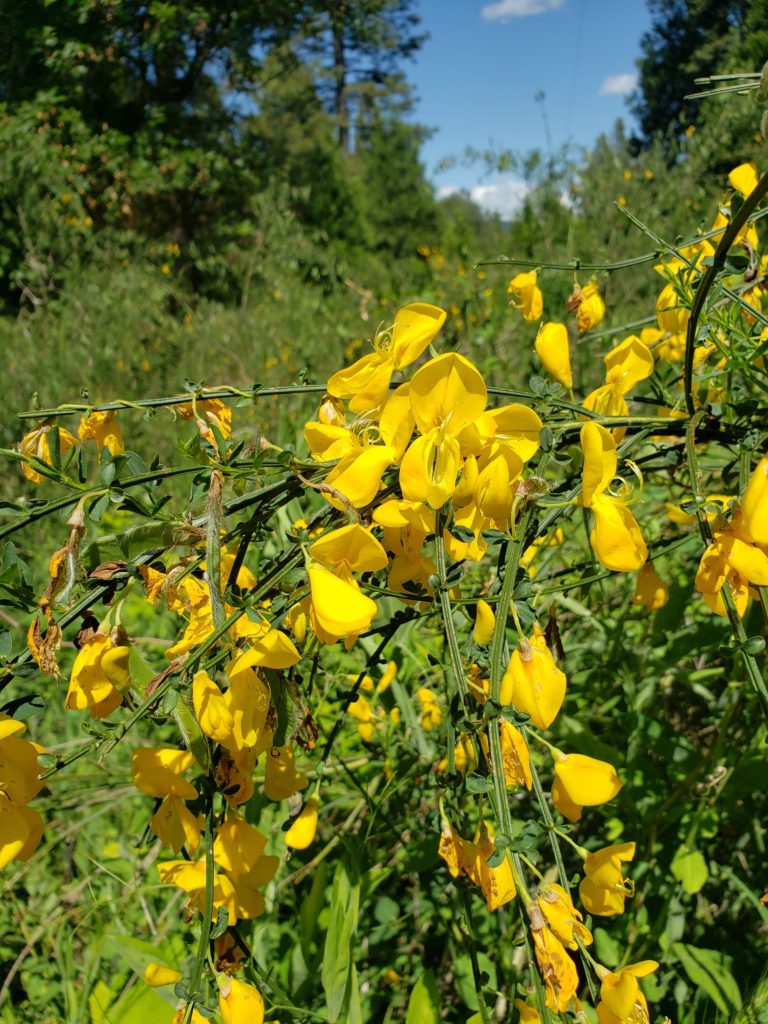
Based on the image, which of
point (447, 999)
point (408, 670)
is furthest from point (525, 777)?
point (447, 999)

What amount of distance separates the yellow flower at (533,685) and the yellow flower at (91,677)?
11.7 inches

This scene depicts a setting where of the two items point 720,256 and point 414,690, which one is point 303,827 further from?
point 720,256

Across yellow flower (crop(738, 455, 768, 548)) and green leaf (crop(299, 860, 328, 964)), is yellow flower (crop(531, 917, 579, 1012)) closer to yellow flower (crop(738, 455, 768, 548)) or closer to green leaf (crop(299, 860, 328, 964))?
yellow flower (crop(738, 455, 768, 548))

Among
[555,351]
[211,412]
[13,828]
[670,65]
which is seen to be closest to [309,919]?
[13,828]

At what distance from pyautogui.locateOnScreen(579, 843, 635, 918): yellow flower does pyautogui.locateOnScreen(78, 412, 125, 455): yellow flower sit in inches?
22.8

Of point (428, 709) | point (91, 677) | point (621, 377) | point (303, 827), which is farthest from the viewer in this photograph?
point (428, 709)

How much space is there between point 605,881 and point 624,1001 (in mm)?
127

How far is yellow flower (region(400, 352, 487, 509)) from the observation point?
503 mm

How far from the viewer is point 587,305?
3.37 ft

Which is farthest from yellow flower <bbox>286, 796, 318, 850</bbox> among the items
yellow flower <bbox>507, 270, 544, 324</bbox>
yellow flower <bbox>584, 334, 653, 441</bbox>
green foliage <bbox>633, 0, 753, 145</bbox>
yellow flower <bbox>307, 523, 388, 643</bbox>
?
green foliage <bbox>633, 0, 753, 145</bbox>

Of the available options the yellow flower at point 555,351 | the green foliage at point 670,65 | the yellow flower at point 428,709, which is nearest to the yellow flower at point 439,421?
the yellow flower at point 555,351

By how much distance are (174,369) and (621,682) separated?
4014 millimetres

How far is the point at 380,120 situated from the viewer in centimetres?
1708

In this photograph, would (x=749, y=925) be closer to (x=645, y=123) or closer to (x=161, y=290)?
(x=161, y=290)
